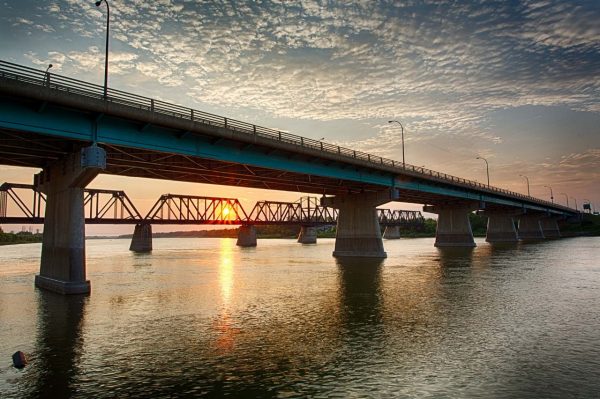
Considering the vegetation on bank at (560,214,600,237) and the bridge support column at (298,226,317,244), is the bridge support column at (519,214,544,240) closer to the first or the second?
the vegetation on bank at (560,214,600,237)

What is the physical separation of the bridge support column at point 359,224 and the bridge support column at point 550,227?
452 ft

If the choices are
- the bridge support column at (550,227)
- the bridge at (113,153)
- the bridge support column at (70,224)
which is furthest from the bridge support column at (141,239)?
the bridge support column at (550,227)

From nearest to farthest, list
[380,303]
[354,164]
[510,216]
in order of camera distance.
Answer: [380,303], [354,164], [510,216]

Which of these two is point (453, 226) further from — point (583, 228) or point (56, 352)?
point (583, 228)

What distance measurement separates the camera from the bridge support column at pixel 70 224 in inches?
1178

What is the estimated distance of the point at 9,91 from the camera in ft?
80.6

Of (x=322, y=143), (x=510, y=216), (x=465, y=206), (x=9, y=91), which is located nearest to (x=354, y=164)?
(x=322, y=143)

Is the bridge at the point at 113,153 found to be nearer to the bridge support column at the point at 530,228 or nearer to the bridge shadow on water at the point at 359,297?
the bridge shadow on water at the point at 359,297

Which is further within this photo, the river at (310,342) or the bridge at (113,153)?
the bridge at (113,153)

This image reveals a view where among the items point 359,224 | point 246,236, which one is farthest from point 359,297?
point 246,236

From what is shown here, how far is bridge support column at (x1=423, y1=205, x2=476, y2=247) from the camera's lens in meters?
102

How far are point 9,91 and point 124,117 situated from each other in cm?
755

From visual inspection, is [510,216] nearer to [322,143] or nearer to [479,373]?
[322,143]

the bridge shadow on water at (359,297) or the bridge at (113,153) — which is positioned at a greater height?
the bridge at (113,153)
